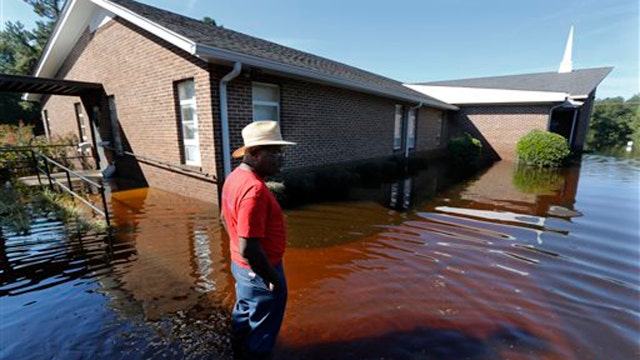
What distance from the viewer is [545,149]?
13023mm

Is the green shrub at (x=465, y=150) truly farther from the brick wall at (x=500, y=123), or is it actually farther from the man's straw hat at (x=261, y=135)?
the man's straw hat at (x=261, y=135)

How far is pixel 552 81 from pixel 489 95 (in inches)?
205

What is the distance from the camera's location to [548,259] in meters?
4.15

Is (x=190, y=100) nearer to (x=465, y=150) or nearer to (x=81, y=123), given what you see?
(x=81, y=123)

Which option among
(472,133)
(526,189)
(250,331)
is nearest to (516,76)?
(472,133)

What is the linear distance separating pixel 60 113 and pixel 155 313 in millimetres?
14905

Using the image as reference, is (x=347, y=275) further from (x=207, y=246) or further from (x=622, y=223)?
(x=622, y=223)

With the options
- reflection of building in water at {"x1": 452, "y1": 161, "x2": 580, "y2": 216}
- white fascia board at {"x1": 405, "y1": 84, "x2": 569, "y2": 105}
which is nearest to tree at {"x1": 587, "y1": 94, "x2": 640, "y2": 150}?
white fascia board at {"x1": 405, "y1": 84, "x2": 569, "y2": 105}

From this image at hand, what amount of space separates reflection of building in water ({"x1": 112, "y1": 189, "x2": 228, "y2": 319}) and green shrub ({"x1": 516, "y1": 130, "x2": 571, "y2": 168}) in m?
14.1

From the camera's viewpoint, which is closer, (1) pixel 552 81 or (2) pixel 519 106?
(2) pixel 519 106

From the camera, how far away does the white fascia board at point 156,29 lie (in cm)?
532

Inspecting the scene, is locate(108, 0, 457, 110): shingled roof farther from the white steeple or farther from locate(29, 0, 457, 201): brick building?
the white steeple

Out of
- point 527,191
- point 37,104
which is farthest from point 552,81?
point 37,104

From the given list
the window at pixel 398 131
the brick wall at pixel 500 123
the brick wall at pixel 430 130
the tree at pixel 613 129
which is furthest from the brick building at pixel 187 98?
the tree at pixel 613 129
